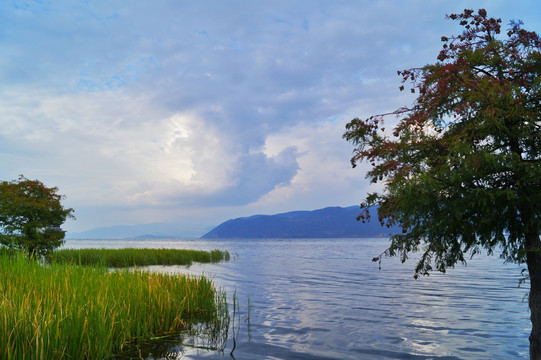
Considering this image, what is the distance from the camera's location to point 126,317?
8.80 meters

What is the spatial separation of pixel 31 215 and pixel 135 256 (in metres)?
10.8

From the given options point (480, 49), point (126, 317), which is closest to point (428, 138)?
point (480, 49)

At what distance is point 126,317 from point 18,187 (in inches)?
1041

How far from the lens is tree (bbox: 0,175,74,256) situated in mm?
26984

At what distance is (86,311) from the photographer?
7.07 metres

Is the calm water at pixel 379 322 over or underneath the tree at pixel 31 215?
underneath

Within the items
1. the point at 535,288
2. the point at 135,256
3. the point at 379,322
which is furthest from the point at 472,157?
the point at 135,256

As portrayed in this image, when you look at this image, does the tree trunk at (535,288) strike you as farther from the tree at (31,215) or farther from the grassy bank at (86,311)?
the tree at (31,215)

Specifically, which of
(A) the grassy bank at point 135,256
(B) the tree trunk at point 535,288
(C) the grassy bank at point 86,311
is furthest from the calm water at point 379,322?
(A) the grassy bank at point 135,256

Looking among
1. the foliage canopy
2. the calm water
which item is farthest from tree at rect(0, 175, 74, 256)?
the foliage canopy

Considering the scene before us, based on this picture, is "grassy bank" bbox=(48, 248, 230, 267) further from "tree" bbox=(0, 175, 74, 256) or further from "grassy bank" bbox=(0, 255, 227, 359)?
"grassy bank" bbox=(0, 255, 227, 359)

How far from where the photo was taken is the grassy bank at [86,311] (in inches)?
231

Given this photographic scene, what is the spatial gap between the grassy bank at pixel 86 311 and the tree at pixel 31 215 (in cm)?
1895

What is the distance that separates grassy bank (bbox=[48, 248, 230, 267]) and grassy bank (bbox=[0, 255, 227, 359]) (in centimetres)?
2040
